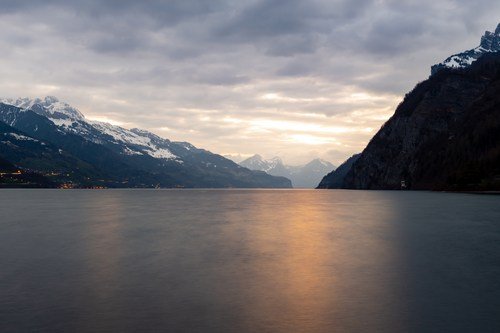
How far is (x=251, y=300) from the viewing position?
29781mm

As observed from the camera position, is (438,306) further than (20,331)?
Yes

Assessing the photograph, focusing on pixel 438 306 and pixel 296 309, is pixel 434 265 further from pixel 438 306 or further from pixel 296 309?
pixel 296 309

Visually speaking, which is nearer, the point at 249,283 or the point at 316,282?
the point at 249,283

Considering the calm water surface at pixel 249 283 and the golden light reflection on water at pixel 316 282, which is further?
the golden light reflection on water at pixel 316 282

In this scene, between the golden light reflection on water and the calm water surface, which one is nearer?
the calm water surface

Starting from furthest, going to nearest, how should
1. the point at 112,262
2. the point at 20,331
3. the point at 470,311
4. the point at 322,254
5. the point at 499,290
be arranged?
the point at 322,254 → the point at 112,262 → the point at 499,290 → the point at 470,311 → the point at 20,331

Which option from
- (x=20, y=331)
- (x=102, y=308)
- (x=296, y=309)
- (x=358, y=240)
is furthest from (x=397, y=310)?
(x=358, y=240)

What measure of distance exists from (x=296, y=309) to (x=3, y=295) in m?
19.8

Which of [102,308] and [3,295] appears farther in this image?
[3,295]

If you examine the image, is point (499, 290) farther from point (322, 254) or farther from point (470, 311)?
point (322, 254)

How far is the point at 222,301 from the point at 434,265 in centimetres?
2401

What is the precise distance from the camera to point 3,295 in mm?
30047

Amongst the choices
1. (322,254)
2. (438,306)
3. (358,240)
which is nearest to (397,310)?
(438,306)

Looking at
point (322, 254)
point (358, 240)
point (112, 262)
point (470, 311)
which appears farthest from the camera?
point (358, 240)
